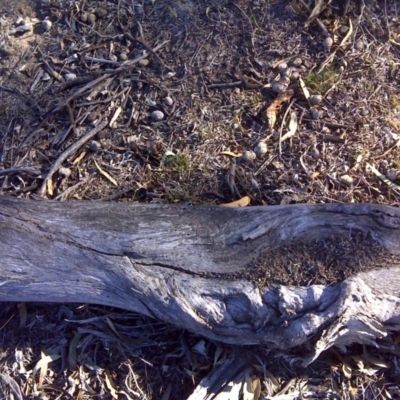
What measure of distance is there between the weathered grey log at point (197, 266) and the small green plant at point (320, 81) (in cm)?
95

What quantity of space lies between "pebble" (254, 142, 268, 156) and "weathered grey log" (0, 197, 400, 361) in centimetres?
57

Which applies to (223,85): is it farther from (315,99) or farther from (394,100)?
(394,100)

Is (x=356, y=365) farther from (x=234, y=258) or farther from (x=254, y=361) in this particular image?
(x=234, y=258)

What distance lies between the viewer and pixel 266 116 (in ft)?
10.2

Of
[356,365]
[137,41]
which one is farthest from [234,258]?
[137,41]

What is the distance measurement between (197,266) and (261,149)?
2.96 feet

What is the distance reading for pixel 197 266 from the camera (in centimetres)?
239

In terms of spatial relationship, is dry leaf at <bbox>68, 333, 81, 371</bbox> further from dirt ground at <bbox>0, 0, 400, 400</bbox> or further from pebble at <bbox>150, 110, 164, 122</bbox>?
pebble at <bbox>150, 110, 164, 122</bbox>

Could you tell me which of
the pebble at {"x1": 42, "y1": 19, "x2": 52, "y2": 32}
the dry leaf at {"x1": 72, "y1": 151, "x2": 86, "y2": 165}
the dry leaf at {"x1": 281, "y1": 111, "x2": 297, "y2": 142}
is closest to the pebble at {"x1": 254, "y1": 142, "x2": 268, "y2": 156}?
the dry leaf at {"x1": 281, "y1": 111, "x2": 297, "y2": 142}

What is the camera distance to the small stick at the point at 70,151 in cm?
309

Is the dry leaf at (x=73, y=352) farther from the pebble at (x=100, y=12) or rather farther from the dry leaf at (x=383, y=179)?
the pebble at (x=100, y=12)

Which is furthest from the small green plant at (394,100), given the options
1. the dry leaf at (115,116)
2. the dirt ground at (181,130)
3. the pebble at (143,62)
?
the dry leaf at (115,116)

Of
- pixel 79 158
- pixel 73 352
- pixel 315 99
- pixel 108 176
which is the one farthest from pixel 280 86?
pixel 73 352

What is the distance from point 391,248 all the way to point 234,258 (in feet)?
2.14
